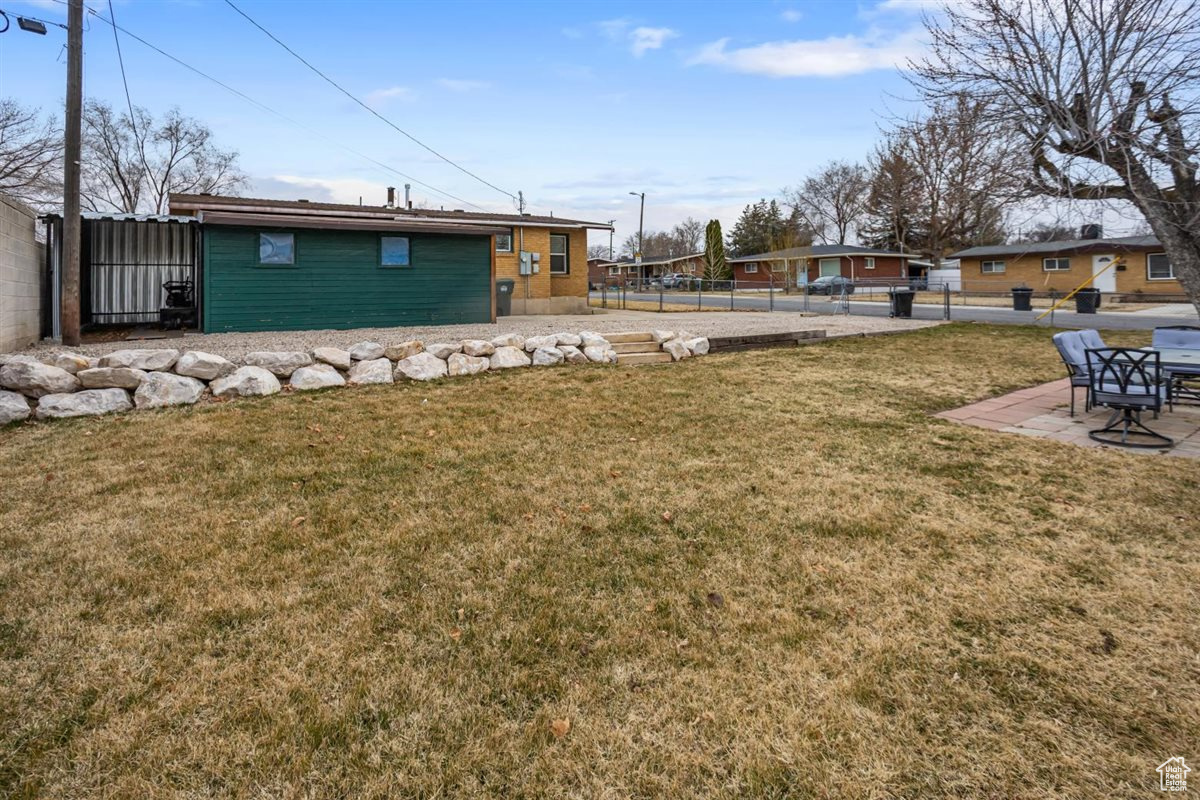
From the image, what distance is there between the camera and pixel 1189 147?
16.2 feet

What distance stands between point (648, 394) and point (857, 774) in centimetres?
539

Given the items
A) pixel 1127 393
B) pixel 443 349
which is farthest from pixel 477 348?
pixel 1127 393

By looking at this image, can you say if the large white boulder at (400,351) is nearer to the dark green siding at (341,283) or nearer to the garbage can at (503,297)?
the dark green siding at (341,283)

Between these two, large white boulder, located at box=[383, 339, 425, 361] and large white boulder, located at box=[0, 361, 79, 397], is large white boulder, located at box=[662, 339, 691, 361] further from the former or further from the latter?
large white boulder, located at box=[0, 361, 79, 397]

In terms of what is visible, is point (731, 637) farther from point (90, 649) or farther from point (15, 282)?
point (15, 282)

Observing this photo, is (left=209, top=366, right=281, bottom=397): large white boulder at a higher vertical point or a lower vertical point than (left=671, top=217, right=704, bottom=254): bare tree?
lower

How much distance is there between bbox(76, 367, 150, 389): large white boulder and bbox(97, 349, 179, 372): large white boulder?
0.14m

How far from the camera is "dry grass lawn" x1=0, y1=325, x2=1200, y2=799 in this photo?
1.74 metres

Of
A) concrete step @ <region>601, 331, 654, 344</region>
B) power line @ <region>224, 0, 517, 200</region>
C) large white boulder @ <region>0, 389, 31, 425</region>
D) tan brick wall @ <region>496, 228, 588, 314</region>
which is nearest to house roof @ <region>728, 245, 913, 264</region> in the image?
tan brick wall @ <region>496, 228, 588, 314</region>

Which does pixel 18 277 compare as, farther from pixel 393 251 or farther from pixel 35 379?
pixel 393 251

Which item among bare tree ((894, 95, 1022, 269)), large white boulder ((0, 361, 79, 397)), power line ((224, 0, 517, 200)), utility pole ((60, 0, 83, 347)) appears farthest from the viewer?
power line ((224, 0, 517, 200))

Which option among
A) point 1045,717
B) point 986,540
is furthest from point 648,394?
point 1045,717

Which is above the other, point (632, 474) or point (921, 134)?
point (921, 134)

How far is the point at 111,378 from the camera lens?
20.2ft
